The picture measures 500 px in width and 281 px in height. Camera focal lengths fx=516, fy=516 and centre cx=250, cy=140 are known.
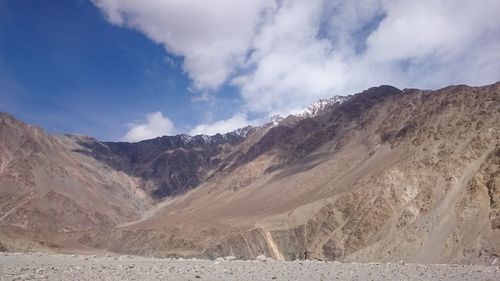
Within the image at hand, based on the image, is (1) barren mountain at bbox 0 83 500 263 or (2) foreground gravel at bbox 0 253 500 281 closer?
(2) foreground gravel at bbox 0 253 500 281

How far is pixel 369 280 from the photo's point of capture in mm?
19578

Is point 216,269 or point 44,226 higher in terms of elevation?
point 44,226

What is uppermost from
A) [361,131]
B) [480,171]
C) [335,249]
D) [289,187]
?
[361,131]

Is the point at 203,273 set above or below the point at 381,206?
below

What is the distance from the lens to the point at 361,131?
162375 mm

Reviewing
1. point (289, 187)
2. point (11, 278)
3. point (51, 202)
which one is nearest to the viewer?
point (11, 278)

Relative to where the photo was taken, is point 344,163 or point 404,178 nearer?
point 404,178

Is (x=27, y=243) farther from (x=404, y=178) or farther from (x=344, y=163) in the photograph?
(x=344, y=163)

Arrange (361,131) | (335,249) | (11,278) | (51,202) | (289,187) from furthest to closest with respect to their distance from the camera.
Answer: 1. (51,202)
2. (361,131)
3. (289,187)
4. (335,249)
5. (11,278)

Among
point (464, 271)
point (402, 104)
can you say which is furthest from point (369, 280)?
point (402, 104)

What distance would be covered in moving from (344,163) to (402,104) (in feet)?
98.3

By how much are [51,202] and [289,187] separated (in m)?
99.0

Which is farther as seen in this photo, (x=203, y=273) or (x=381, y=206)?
(x=381, y=206)

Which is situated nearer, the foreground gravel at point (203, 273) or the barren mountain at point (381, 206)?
the foreground gravel at point (203, 273)
